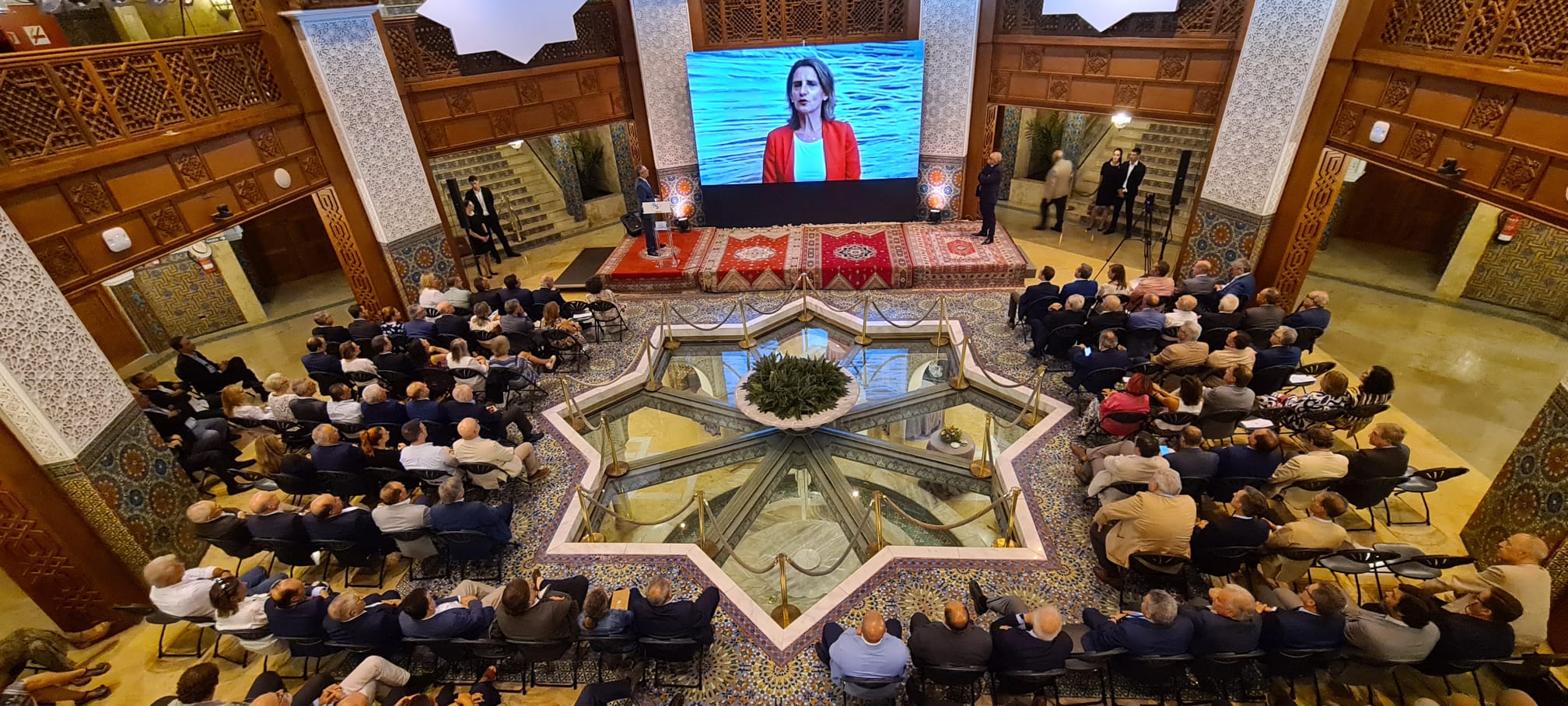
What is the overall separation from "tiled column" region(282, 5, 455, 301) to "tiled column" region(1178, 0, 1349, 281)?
965 centimetres

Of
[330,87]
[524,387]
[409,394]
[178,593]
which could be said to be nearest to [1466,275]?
[524,387]

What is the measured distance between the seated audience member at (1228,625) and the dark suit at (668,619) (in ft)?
8.67

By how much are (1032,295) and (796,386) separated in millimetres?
2897

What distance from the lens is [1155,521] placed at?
12.6 ft

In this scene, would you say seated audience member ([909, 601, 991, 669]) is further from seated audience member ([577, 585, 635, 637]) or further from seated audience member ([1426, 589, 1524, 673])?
seated audience member ([1426, 589, 1524, 673])

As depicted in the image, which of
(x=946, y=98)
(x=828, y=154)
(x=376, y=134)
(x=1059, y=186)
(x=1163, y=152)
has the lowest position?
(x=1059, y=186)

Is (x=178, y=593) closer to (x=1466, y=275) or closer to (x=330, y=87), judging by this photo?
(x=330, y=87)

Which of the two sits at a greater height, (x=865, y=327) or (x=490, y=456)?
(x=490, y=456)

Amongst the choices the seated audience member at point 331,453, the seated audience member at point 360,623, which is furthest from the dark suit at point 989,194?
the seated audience member at point 360,623

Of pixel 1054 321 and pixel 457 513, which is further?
pixel 1054 321

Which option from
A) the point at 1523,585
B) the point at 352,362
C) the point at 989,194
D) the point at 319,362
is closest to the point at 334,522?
the point at 352,362

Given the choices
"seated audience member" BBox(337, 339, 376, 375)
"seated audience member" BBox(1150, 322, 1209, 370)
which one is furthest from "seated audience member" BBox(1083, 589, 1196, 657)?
"seated audience member" BBox(337, 339, 376, 375)

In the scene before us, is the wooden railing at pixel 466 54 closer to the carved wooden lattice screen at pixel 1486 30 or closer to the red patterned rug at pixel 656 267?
the red patterned rug at pixel 656 267

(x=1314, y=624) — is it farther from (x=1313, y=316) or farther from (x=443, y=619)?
(x=443, y=619)
